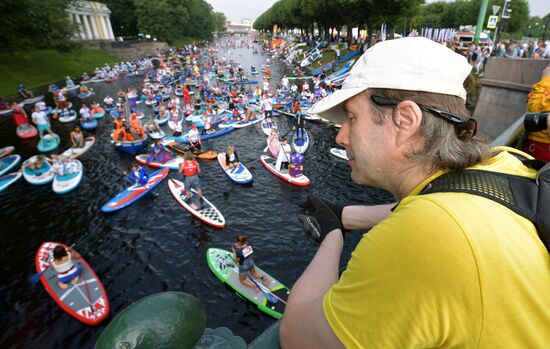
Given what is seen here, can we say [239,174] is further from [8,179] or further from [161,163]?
[8,179]

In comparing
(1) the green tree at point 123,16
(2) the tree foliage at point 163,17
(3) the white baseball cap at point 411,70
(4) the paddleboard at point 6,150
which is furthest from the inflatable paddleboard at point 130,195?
(1) the green tree at point 123,16

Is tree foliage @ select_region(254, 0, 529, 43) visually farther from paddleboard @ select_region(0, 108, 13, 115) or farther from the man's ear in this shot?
the man's ear

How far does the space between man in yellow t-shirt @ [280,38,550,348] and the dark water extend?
8.53 meters

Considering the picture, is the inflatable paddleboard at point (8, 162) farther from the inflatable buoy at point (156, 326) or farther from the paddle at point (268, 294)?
the inflatable buoy at point (156, 326)

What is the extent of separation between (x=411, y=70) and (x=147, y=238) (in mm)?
12834

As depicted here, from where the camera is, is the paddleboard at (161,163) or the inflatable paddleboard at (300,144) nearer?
the paddleboard at (161,163)

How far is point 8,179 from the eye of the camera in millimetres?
16547

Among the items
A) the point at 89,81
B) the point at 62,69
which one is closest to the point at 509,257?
the point at 89,81

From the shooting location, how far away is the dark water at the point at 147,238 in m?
8.85

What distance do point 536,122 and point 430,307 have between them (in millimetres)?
3041

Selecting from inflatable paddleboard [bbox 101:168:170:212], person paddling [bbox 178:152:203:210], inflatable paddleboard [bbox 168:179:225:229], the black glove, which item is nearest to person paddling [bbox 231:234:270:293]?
inflatable paddleboard [bbox 168:179:225:229]

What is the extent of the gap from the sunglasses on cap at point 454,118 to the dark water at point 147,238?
8.67 m

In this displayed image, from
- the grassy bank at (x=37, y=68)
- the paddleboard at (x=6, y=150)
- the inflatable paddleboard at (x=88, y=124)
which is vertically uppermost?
the grassy bank at (x=37, y=68)

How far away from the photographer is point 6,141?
22.7 metres
